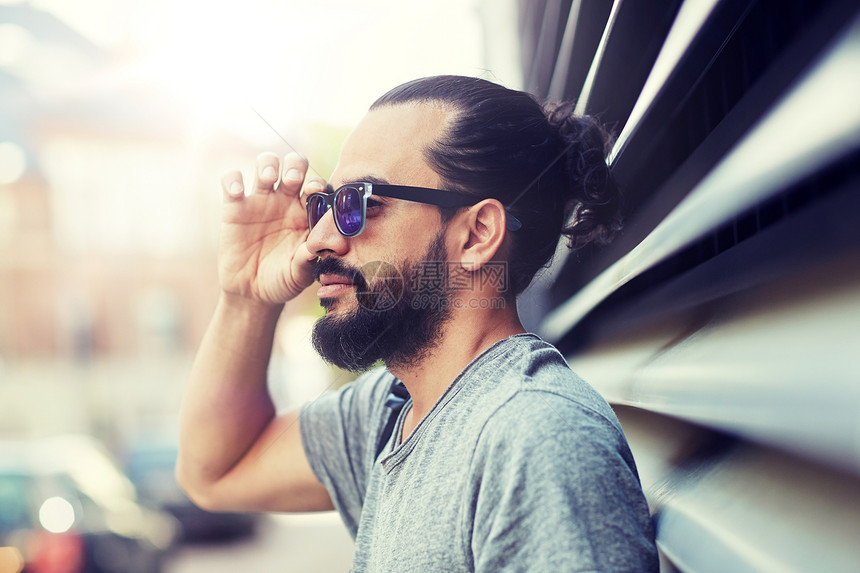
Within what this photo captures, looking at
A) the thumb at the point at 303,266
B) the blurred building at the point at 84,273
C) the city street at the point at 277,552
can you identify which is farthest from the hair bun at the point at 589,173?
the blurred building at the point at 84,273

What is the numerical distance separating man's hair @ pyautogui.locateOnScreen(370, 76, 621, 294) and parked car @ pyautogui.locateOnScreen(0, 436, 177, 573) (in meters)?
4.17

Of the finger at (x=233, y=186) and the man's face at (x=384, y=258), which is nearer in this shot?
the man's face at (x=384, y=258)

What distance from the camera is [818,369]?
1.85ft

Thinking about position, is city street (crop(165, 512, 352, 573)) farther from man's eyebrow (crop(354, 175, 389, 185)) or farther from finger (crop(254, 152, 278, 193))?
man's eyebrow (crop(354, 175, 389, 185))

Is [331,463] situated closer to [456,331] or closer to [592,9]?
[456,331]

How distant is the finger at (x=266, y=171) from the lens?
1.66 meters

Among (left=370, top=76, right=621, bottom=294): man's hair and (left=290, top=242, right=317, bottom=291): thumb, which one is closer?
(left=370, top=76, right=621, bottom=294): man's hair

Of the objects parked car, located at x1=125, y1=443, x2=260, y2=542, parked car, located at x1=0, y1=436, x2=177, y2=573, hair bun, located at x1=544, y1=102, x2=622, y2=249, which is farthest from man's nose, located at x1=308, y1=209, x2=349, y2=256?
parked car, located at x1=125, y1=443, x2=260, y2=542

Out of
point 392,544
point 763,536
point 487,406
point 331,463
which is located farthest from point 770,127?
point 331,463

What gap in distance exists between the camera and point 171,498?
8117 mm

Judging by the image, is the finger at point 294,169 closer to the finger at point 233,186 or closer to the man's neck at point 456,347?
the finger at point 233,186

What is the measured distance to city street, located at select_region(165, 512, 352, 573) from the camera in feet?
23.9

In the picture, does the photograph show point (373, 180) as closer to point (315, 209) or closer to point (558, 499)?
point (315, 209)

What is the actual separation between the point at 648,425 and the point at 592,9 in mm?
777
